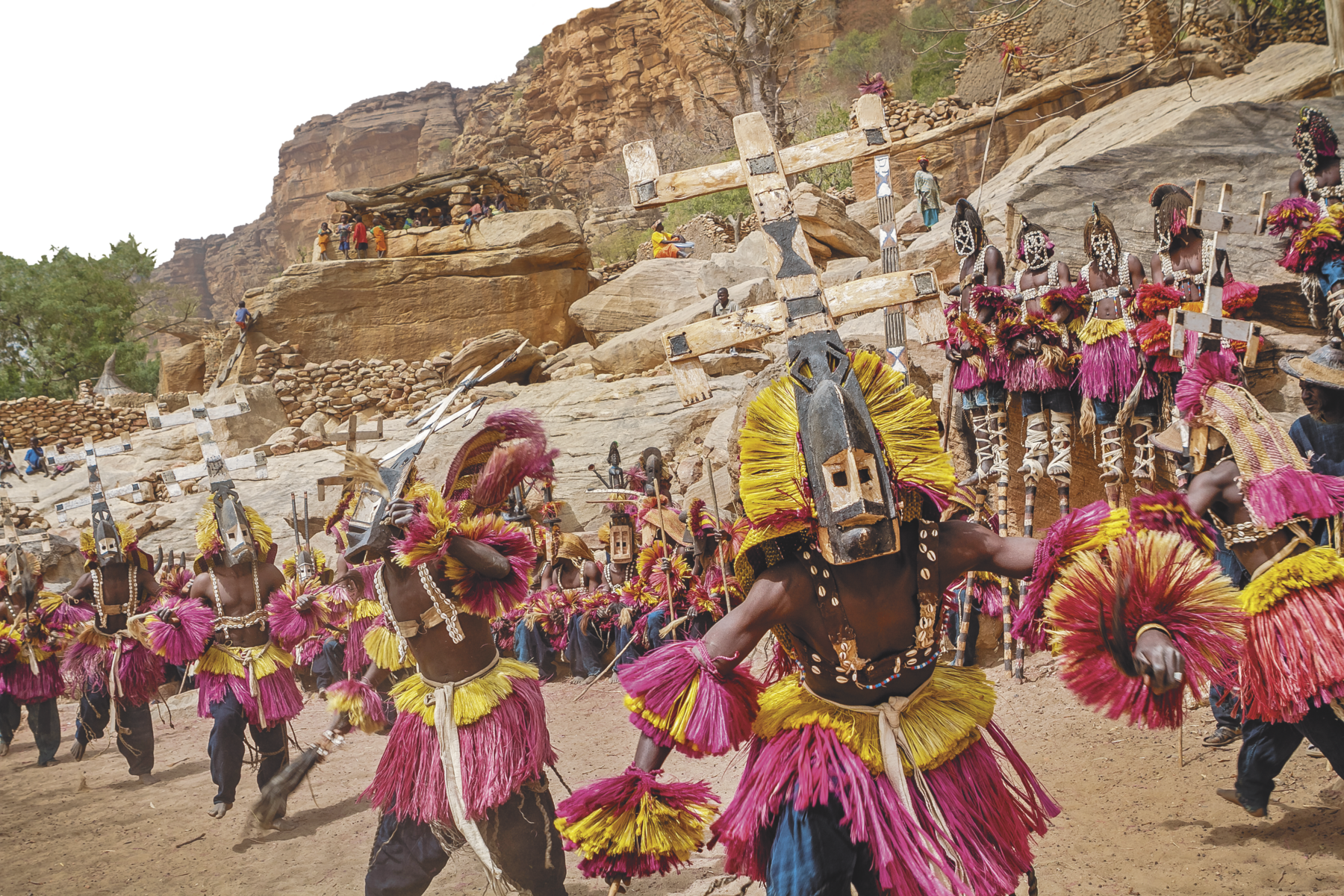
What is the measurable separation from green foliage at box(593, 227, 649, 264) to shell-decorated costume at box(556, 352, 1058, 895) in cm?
3459

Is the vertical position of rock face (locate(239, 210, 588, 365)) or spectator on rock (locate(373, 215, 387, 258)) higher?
spectator on rock (locate(373, 215, 387, 258))

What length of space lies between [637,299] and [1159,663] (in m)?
23.1

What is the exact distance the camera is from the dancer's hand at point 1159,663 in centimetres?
196

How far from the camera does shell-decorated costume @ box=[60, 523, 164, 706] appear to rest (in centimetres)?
809

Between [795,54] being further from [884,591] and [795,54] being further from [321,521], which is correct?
[884,591]

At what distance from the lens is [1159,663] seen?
1976 millimetres

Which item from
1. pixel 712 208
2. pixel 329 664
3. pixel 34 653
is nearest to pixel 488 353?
pixel 712 208

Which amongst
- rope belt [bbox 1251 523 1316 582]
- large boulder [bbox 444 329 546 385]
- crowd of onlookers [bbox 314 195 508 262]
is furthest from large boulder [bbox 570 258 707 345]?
rope belt [bbox 1251 523 1316 582]

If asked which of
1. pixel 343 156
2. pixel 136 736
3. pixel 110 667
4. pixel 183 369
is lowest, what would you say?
pixel 136 736

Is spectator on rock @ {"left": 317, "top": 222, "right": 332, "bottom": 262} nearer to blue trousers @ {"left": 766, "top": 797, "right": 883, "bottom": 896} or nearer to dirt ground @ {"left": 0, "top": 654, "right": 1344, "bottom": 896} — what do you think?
dirt ground @ {"left": 0, "top": 654, "right": 1344, "bottom": 896}

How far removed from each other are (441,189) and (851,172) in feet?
42.7

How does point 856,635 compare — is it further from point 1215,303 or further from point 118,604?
point 118,604

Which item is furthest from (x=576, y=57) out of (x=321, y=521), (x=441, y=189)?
(x=321, y=521)

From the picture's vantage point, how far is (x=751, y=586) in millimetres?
2666
